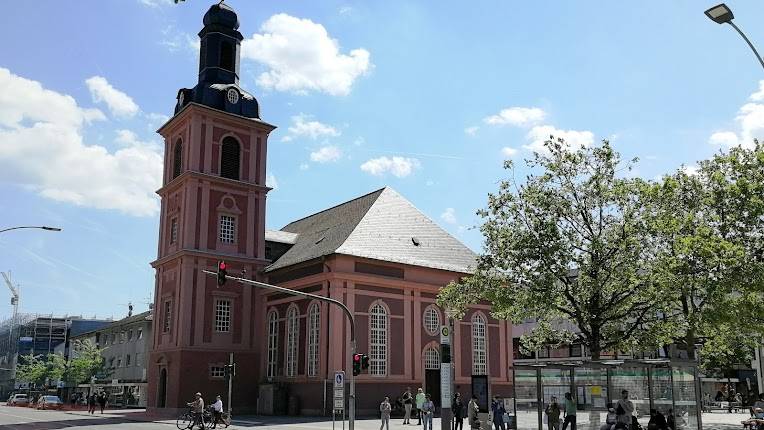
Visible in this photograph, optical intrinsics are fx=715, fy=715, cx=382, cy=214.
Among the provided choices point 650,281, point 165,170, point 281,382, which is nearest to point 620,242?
point 650,281

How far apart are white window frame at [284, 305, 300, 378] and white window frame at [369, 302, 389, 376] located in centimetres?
494

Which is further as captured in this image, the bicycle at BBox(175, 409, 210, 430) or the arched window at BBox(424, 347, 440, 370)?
the arched window at BBox(424, 347, 440, 370)

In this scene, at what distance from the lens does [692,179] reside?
32281mm

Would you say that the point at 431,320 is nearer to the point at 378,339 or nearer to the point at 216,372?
the point at 378,339

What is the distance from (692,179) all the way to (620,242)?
550 cm

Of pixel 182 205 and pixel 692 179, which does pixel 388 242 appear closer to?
pixel 182 205

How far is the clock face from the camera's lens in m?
49.8

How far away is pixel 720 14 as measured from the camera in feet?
52.3

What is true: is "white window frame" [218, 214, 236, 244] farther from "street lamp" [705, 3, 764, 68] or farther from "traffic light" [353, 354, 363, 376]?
"street lamp" [705, 3, 764, 68]

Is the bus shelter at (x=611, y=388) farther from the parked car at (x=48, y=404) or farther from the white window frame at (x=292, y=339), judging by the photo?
the parked car at (x=48, y=404)

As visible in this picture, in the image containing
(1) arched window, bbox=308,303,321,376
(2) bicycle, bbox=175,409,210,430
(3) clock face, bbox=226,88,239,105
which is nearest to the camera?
(2) bicycle, bbox=175,409,210,430

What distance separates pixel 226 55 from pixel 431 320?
23249mm

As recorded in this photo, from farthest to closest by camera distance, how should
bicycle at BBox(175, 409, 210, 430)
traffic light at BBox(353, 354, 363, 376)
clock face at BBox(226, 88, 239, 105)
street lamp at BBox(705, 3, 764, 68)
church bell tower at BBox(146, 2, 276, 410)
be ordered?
clock face at BBox(226, 88, 239, 105), church bell tower at BBox(146, 2, 276, 410), bicycle at BBox(175, 409, 210, 430), traffic light at BBox(353, 354, 363, 376), street lamp at BBox(705, 3, 764, 68)

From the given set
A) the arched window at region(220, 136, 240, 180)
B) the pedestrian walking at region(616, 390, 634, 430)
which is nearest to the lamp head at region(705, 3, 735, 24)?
the pedestrian walking at region(616, 390, 634, 430)
